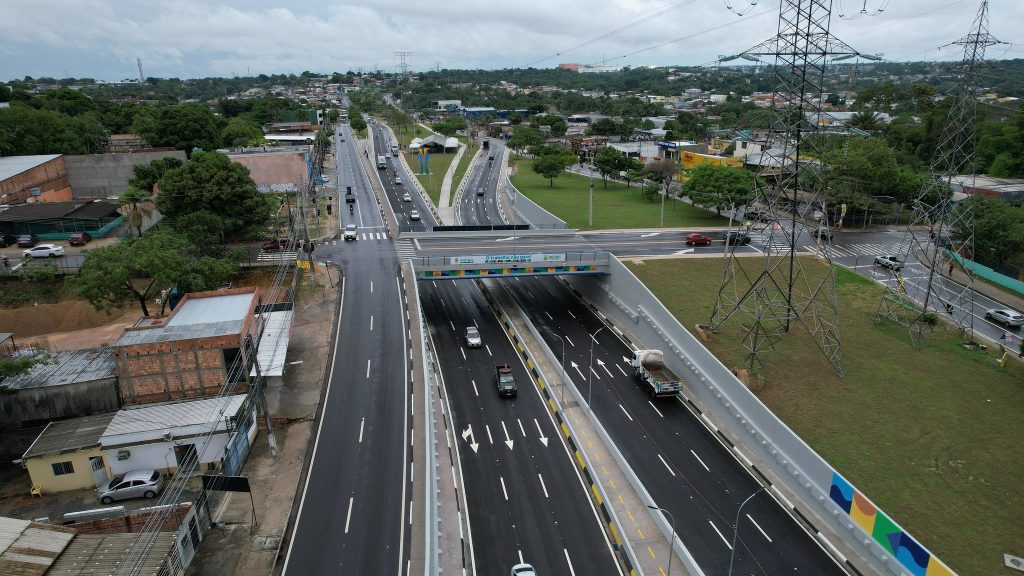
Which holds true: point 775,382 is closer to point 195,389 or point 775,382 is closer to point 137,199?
point 195,389

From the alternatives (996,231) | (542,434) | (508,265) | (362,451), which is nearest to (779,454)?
(542,434)

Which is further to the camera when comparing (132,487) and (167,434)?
(167,434)

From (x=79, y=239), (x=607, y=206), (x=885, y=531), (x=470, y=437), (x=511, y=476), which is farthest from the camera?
(x=607, y=206)

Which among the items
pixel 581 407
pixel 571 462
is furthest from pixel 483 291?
pixel 571 462

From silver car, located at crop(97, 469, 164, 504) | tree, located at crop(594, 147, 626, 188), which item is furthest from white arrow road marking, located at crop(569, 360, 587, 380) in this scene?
tree, located at crop(594, 147, 626, 188)

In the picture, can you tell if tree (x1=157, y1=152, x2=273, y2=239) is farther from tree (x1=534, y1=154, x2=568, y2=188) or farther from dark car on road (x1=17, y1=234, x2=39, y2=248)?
tree (x1=534, y1=154, x2=568, y2=188)

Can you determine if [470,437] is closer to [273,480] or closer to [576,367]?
[273,480]
